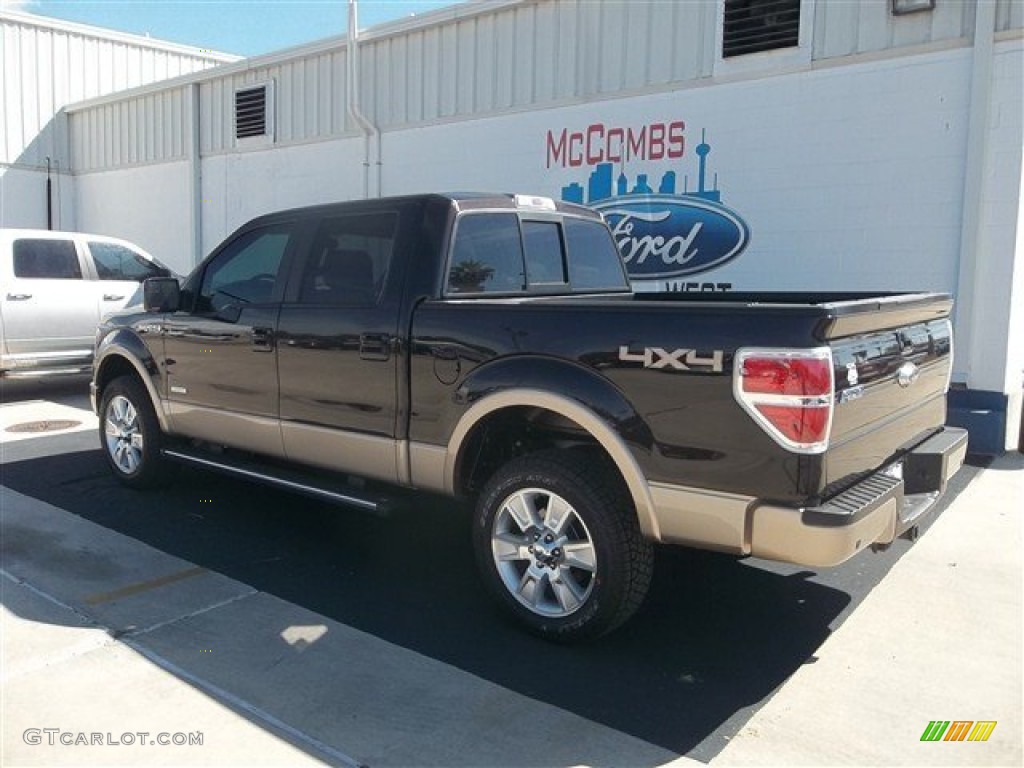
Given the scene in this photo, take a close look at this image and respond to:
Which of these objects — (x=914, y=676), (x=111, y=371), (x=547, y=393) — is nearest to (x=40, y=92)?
(x=111, y=371)

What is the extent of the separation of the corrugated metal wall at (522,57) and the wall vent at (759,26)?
0.17m

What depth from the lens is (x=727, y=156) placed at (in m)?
8.76

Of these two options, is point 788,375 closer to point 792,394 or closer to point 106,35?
point 792,394

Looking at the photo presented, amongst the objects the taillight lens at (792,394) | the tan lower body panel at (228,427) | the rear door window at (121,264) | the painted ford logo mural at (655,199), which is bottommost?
the tan lower body panel at (228,427)

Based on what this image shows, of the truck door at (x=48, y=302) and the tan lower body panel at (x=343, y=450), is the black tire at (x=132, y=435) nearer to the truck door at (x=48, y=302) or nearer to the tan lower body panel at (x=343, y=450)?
the tan lower body panel at (x=343, y=450)

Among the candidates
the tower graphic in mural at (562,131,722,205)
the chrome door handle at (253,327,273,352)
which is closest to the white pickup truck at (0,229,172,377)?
the tower graphic in mural at (562,131,722,205)

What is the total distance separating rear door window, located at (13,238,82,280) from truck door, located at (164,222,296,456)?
17.6ft

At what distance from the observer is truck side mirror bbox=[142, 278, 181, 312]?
18.1 ft

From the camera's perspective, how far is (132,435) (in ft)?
19.9

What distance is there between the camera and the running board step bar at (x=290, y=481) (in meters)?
4.41

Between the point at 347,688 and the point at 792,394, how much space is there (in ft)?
6.63

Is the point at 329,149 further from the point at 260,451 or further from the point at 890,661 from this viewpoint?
the point at 890,661

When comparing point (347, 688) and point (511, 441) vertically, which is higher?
point (511, 441)

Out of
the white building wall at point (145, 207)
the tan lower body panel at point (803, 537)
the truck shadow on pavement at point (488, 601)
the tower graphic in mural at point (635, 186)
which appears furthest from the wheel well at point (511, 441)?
the white building wall at point (145, 207)
